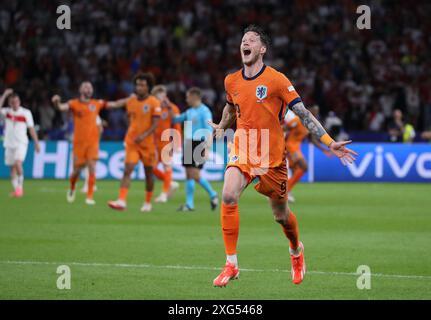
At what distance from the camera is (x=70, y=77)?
31.0m

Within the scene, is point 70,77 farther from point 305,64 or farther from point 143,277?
point 143,277

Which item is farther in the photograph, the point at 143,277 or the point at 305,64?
the point at 305,64

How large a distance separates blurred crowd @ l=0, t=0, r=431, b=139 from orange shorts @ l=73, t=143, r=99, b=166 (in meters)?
9.26

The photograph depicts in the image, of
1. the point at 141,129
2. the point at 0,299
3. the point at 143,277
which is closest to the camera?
Answer: the point at 0,299

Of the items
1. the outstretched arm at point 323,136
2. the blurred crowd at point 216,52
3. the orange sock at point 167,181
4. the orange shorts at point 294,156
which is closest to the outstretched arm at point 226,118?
the outstretched arm at point 323,136

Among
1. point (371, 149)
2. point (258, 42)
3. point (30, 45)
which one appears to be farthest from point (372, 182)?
point (258, 42)

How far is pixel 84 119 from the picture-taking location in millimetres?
19484

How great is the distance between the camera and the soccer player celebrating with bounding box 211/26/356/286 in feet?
30.3

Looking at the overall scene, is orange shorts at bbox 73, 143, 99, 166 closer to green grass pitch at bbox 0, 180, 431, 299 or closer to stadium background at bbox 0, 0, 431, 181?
green grass pitch at bbox 0, 180, 431, 299

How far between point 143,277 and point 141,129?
8195 millimetres

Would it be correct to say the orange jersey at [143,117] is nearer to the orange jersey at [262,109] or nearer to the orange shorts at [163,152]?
the orange shorts at [163,152]

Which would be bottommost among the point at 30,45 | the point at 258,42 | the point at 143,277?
the point at 143,277

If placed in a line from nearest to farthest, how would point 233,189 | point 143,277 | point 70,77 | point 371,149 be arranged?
point 233,189 → point 143,277 → point 371,149 → point 70,77

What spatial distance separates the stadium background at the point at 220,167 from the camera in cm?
991
